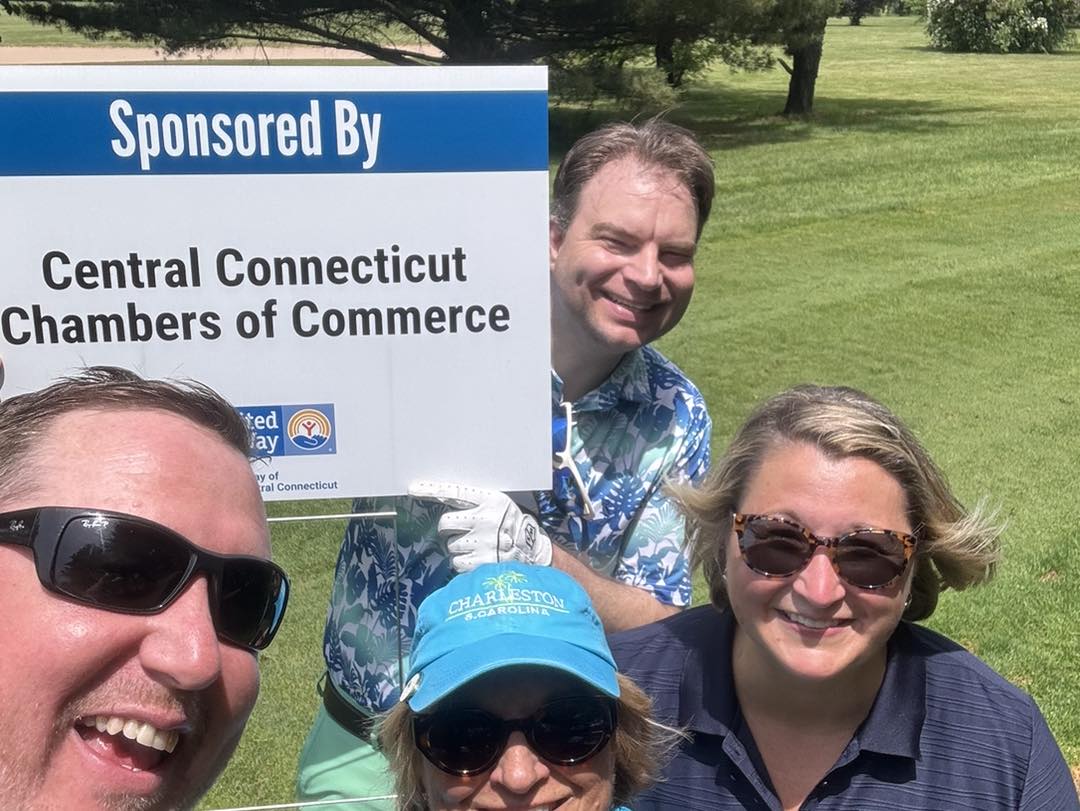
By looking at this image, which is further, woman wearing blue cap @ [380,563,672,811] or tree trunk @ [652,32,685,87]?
tree trunk @ [652,32,685,87]

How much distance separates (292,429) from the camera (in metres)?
2.53

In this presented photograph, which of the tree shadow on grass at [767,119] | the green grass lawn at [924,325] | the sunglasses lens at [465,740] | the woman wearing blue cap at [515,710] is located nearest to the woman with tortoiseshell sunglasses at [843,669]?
the woman wearing blue cap at [515,710]

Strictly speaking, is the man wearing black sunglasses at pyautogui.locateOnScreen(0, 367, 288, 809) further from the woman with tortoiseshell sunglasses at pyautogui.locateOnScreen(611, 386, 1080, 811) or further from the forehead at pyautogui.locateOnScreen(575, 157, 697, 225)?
the forehead at pyautogui.locateOnScreen(575, 157, 697, 225)

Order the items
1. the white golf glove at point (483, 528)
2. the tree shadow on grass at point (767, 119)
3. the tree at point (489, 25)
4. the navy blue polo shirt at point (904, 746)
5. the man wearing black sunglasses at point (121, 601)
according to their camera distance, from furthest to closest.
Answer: the tree shadow on grass at point (767, 119), the tree at point (489, 25), the white golf glove at point (483, 528), the navy blue polo shirt at point (904, 746), the man wearing black sunglasses at point (121, 601)

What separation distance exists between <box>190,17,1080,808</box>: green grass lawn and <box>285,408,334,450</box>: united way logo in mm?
2029

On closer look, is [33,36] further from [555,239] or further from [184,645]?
[184,645]

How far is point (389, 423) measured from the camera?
2564 millimetres

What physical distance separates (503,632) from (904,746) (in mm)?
926

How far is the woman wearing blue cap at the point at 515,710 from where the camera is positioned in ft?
6.10

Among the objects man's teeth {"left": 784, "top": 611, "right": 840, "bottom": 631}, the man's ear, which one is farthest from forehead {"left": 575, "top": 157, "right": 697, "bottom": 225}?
man's teeth {"left": 784, "top": 611, "right": 840, "bottom": 631}

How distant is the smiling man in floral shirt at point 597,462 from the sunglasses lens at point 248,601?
2.47ft

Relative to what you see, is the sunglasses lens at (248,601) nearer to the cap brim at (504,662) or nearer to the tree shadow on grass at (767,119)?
the cap brim at (504,662)

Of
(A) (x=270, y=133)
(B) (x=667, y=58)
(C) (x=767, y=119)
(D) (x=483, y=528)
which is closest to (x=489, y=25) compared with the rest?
(B) (x=667, y=58)

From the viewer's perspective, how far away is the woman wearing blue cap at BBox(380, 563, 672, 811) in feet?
6.10
